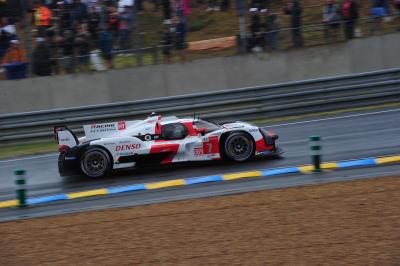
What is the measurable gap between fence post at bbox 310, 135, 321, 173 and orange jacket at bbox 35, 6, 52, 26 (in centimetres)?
1045

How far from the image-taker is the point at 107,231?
8.47m

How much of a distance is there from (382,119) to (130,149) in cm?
652

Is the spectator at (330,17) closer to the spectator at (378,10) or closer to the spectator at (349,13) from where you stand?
the spectator at (349,13)

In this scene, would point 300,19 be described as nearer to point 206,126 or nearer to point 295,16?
point 295,16

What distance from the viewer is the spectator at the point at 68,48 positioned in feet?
60.7

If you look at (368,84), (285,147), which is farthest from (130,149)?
(368,84)

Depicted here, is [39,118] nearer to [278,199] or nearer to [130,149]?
[130,149]

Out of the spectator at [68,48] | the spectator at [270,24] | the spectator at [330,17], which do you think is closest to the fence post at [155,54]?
the spectator at [68,48]

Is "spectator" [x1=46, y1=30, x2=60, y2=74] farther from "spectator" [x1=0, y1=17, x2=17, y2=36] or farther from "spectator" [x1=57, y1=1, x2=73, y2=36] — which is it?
"spectator" [x1=0, y1=17, x2=17, y2=36]

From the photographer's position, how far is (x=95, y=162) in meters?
12.5

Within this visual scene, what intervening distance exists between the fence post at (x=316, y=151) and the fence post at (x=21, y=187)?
484 centimetres

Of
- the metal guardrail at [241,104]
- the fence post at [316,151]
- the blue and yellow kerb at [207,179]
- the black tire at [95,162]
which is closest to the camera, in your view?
the fence post at [316,151]

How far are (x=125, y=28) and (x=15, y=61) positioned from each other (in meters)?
3.38

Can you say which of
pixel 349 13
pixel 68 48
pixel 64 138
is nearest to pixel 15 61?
pixel 68 48
